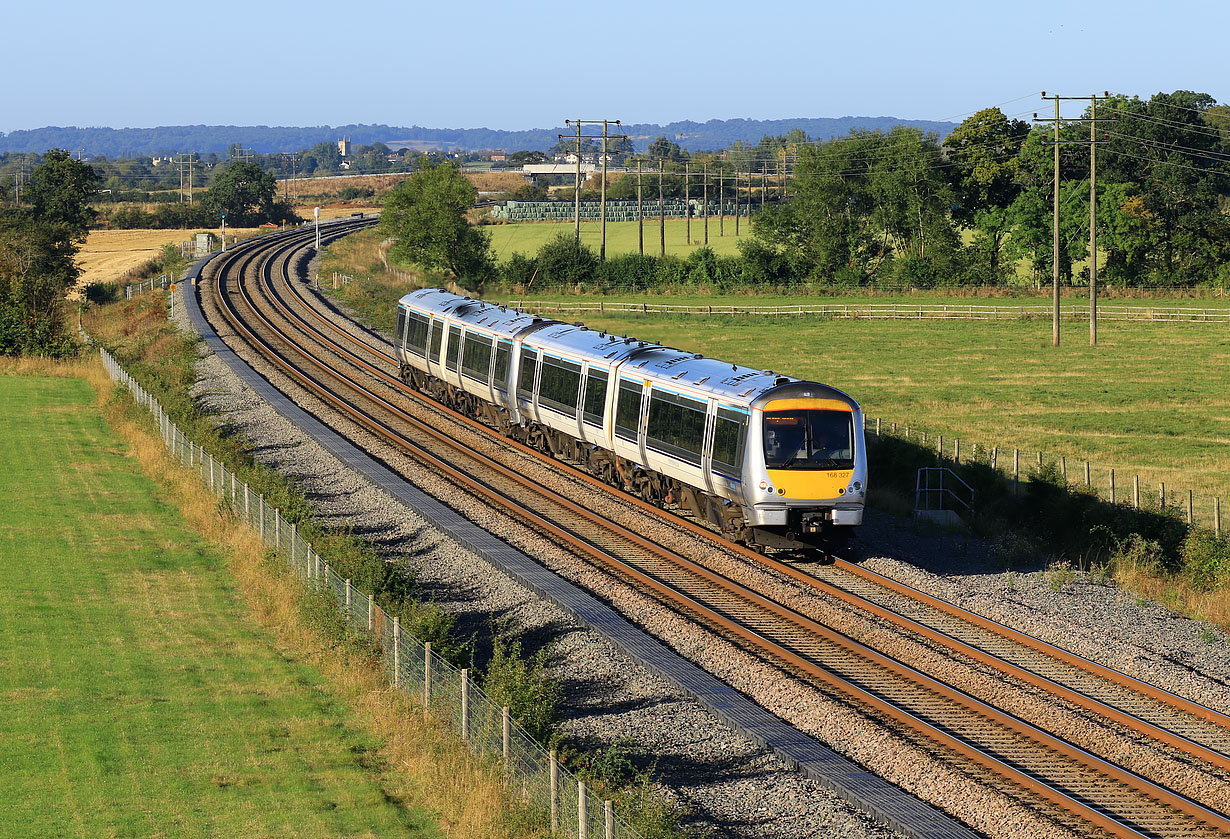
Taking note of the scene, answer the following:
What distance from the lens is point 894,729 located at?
16.3 meters

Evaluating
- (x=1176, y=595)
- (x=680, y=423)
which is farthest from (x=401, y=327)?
(x=1176, y=595)

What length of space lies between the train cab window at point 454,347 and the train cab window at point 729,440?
16945 millimetres

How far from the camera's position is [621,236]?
14300 cm

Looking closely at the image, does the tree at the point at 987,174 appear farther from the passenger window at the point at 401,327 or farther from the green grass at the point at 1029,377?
the passenger window at the point at 401,327

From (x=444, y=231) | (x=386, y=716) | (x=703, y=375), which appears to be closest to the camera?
(x=386, y=716)

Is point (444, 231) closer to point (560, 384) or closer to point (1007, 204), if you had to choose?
point (1007, 204)

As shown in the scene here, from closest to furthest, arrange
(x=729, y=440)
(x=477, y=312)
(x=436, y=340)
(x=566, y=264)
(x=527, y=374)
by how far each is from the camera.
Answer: (x=729, y=440), (x=527, y=374), (x=477, y=312), (x=436, y=340), (x=566, y=264)

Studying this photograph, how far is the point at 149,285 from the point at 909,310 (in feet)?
156

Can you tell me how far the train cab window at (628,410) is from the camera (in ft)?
93.4

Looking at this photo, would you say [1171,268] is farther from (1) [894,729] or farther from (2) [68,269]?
(1) [894,729]

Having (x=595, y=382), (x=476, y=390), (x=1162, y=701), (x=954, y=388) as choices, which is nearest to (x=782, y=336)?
(x=954, y=388)

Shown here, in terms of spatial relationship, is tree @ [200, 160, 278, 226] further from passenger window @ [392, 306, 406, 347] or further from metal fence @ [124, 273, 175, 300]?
Answer: passenger window @ [392, 306, 406, 347]

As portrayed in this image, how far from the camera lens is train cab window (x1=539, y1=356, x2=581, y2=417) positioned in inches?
1249

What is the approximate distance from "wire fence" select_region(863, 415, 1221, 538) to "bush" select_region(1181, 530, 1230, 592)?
Result: 62cm
